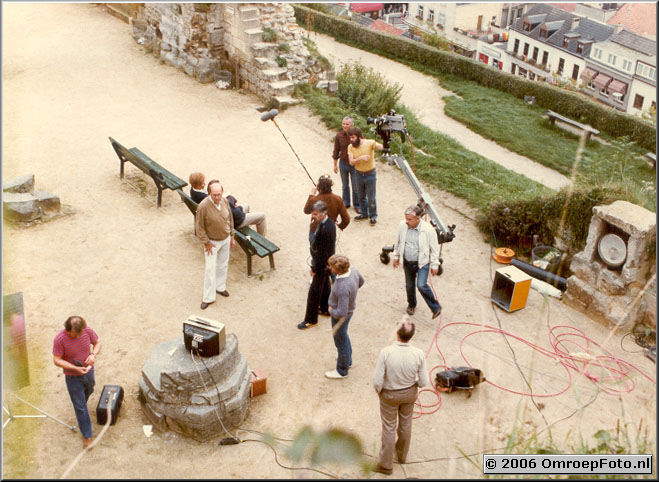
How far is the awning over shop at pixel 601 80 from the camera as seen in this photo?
49.7 meters

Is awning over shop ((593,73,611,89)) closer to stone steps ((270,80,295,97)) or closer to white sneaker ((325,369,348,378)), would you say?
stone steps ((270,80,295,97))

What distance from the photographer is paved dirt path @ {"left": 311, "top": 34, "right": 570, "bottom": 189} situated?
55.5ft

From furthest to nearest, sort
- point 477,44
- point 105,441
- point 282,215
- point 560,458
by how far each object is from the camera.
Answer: point 477,44, point 282,215, point 105,441, point 560,458

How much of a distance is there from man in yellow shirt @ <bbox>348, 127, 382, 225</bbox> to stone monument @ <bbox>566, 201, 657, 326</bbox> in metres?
2.93

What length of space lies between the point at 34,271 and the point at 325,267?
375cm

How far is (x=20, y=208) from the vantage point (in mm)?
9086

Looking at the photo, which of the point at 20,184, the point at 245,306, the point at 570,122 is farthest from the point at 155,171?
the point at 570,122

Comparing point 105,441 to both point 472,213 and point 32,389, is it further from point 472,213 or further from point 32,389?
point 472,213

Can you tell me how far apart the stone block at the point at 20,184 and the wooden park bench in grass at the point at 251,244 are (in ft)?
8.87

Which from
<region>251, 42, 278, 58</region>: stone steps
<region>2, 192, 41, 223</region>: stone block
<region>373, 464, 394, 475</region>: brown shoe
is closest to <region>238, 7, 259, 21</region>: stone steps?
<region>251, 42, 278, 58</region>: stone steps

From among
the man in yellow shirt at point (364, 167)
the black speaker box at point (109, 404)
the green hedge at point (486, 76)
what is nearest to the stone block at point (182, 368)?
the black speaker box at point (109, 404)

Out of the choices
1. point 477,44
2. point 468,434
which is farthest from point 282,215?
point 477,44

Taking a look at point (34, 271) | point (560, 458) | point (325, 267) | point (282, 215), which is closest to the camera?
point (560, 458)

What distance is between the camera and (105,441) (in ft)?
19.1
